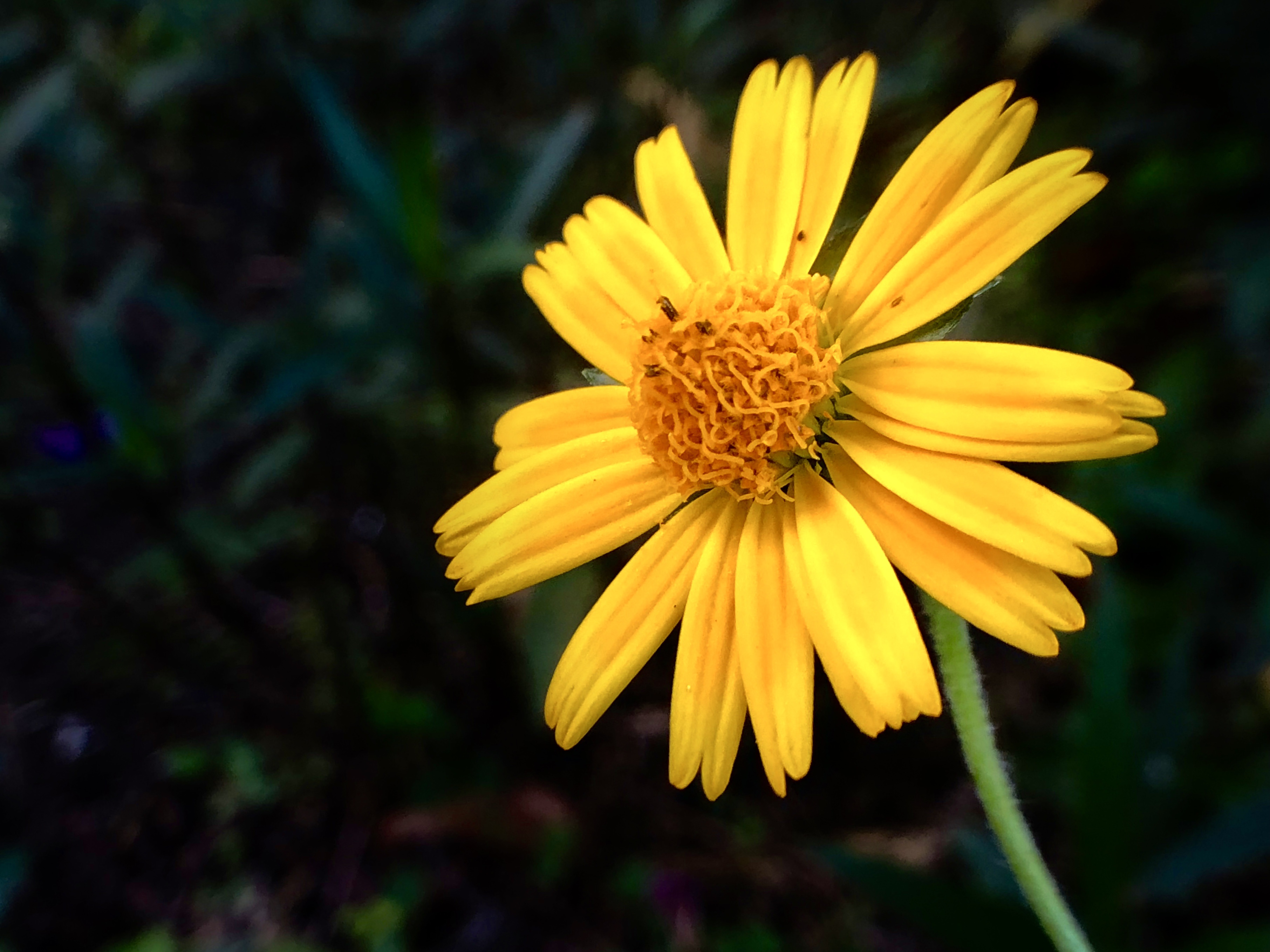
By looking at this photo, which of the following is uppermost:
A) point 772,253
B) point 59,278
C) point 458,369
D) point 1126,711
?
point 59,278

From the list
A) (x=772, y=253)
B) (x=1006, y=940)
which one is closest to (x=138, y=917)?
(x=1006, y=940)

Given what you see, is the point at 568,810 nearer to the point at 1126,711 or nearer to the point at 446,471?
the point at 446,471

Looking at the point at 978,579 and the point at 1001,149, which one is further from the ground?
the point at 1001,149

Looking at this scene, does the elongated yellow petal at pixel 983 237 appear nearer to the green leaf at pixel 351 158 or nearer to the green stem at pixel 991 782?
the green stem at pixel 991 782

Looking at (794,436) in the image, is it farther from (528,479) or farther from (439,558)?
(439,558)

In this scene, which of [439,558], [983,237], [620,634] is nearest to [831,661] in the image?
[620,634]

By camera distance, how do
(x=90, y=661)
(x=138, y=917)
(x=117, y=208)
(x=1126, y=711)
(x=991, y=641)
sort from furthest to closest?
(x=117, y=208) → (x=90, y=661) → (x=138, y=917) → (x=991, y=641) → (x=1126, y=711)
